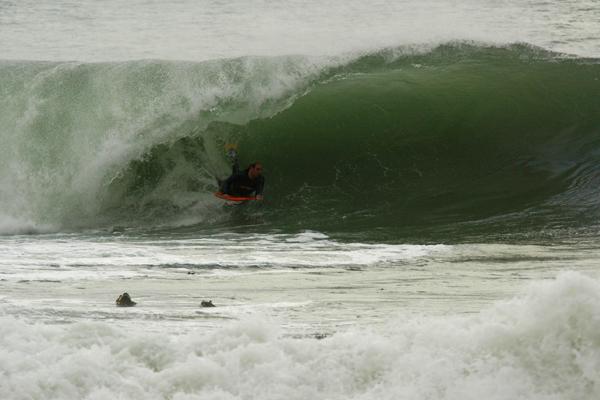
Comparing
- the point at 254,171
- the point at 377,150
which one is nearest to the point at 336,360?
the point at 254,171

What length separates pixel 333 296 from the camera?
26.6 feet

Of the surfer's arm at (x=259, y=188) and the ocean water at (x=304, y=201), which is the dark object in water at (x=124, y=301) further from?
the surfer's arm at (x=259, y=188)

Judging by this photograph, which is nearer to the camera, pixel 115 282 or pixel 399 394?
pixel 399 394

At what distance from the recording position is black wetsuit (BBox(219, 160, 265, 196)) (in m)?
13.9

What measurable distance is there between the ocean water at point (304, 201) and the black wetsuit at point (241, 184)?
330 millimetres

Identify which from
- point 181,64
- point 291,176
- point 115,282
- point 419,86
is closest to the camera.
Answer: point 115,282

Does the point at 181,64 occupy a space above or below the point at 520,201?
above

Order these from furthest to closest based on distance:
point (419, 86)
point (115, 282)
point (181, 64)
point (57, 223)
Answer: point (419, 86), point (181, 64), point (57, 223), point (115, 282)

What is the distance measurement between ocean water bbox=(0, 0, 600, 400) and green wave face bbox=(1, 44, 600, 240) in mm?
46

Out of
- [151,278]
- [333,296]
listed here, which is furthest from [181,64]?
[333,296]

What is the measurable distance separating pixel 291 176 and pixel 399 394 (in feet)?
33.4

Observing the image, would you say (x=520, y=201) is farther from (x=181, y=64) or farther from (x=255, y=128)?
(x=181, y=64)

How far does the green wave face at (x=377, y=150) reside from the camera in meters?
13.8

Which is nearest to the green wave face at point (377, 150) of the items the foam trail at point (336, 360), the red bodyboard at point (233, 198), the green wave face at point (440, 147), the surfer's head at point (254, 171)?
the green wave face at point (440, 147)
